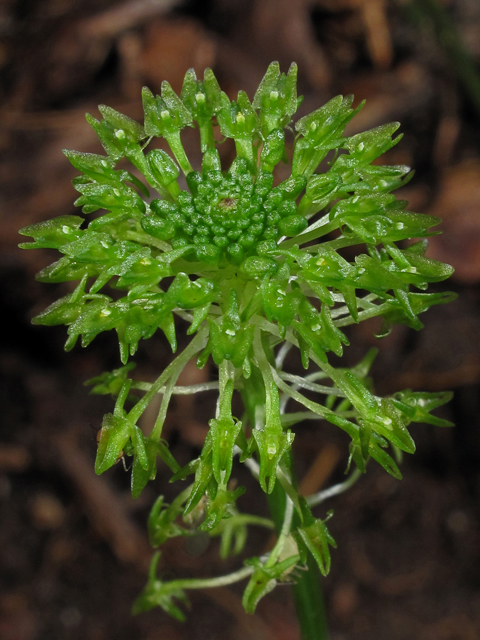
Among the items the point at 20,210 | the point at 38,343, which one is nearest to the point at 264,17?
the point at 20,210

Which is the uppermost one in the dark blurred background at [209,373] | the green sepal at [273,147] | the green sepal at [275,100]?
the green sepal at [275,100]

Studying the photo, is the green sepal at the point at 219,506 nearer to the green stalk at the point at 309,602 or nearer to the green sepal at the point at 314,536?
the green sepal at the point at 314,536

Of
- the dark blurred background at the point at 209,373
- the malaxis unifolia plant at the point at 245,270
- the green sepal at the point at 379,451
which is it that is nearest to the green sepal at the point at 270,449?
the malaxis unifolia plant at the point at 245,270

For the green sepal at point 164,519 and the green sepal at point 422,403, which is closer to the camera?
the green sepal at point 422,403

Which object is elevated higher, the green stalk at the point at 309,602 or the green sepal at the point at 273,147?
the green sepal at the point at 273,147

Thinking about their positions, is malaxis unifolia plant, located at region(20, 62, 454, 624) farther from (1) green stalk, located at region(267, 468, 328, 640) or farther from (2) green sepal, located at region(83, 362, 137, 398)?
(1) green stalk, located at region(267, 468, 328, 640)

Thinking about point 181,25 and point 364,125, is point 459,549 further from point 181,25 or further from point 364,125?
point 181,25

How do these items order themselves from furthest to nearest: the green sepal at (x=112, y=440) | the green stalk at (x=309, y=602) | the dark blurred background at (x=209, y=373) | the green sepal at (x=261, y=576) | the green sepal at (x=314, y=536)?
the dark blurred background at (x=209, y=373), the green stalk at (x=309, y=602), the green sepal at (x=261, y=576), the green sepal at (x=314, y=536), the green sepal at (x=112, y=440)
